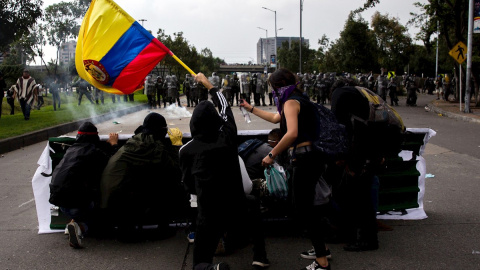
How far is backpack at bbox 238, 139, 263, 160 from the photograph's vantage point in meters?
4.73

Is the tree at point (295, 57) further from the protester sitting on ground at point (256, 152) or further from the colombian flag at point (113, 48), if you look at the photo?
the protester sitting on ground at point (256, 152)

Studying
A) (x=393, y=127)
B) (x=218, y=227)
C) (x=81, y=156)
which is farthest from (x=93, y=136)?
(x=393, y=127)

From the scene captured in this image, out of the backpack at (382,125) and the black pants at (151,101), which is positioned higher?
the backpack at (382,125)

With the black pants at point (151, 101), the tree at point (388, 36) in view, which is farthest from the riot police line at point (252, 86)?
the tree at point (388, 36)

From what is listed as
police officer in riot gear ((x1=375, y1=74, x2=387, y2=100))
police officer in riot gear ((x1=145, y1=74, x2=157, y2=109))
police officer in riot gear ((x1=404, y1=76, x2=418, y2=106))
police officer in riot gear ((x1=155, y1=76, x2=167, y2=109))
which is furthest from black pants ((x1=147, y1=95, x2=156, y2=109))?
police officer in riot gear ((x1=404, y1=76, x2=418, y2=106))

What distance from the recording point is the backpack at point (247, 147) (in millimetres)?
4730

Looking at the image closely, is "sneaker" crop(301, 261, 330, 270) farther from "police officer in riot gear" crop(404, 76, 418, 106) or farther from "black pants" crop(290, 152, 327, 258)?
"police officer in riot gear" crop(404, 76, 418, 106)

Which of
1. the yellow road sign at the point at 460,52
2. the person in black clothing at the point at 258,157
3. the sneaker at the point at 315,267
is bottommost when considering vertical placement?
the sneaker at the point at 315,267

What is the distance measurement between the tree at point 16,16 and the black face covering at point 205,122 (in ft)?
55.9

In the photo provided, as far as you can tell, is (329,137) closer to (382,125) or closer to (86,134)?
(382,125)

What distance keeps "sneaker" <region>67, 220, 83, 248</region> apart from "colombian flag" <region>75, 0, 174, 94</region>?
65.5 inches

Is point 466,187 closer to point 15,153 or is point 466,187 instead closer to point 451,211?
point 451,211

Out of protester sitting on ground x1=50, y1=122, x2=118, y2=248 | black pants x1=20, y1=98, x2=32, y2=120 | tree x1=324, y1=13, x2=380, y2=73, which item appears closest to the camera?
protester sitting on ground x1=50, y1=122, x2=118, y2=248

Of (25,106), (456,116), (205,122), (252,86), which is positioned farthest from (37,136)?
(252,86)
